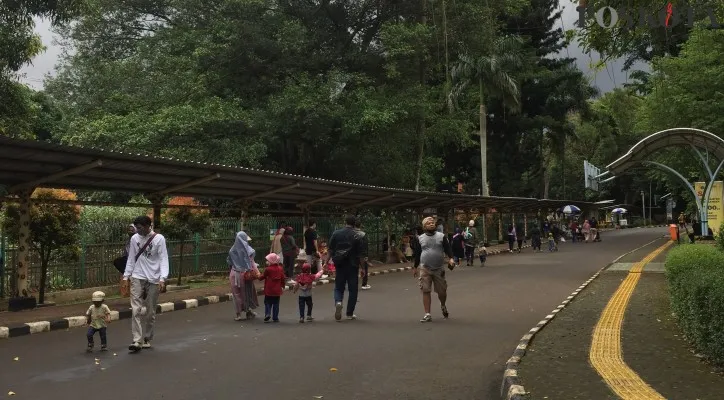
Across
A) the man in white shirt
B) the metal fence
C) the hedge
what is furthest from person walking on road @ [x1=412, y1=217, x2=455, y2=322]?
the metal fence

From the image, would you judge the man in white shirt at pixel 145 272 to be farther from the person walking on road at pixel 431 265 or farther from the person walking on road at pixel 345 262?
the person walking on road at pixel 431 265

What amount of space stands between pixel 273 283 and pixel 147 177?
5.47 m

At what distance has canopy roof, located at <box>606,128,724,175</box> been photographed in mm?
24562

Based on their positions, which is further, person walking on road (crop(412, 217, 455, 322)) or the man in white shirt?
person walking on road (crop(412, 217, 455, 322))

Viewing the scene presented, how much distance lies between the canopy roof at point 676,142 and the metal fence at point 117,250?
1153 cm

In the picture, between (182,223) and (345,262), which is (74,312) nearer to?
(345,262)

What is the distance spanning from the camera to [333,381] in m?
6.35

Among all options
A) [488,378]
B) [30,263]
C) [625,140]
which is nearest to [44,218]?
[30,263]

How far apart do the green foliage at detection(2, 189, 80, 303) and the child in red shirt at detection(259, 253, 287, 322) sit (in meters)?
5.68

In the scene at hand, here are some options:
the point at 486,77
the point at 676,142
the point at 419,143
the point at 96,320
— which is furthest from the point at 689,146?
the point at 96,320

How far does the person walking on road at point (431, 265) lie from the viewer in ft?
34.4

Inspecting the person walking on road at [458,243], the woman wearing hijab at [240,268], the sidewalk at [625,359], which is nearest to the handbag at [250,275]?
the woman wearing hijab at [240,268]

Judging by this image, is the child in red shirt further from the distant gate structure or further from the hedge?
the distant gate structure

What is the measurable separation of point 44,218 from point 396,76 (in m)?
20.4
